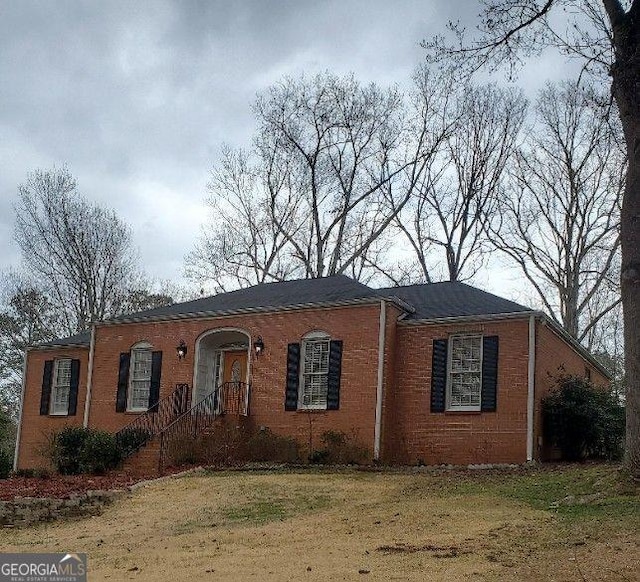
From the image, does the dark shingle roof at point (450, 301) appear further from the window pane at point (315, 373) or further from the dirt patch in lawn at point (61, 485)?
the dirt patch in lawn at point (61, 485)

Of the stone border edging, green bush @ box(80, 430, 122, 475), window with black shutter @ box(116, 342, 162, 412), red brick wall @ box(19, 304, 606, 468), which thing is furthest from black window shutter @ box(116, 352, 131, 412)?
the stone border edging

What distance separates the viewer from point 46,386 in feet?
80.8

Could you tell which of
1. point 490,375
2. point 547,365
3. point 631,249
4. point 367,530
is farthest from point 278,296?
point 367,530

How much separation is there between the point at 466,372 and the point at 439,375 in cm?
60

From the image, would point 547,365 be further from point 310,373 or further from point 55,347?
point 55,347

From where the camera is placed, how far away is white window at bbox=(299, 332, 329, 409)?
19359 mm

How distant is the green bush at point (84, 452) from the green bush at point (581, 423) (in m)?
9.46

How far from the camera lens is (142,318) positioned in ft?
73.4

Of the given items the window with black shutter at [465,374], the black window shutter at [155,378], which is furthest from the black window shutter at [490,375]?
the black window shutter at [155,378]

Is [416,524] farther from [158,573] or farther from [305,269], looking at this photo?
[305,269]

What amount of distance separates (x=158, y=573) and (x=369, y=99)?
89.4 feet

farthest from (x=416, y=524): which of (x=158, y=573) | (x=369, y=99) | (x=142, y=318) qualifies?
(x=369, y=99)

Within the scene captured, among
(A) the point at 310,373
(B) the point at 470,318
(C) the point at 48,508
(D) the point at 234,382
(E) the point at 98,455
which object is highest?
(B) the point at 470,318

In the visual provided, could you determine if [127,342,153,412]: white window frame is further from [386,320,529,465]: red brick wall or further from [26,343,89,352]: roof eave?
[386,320,529,465]: red brick wall
